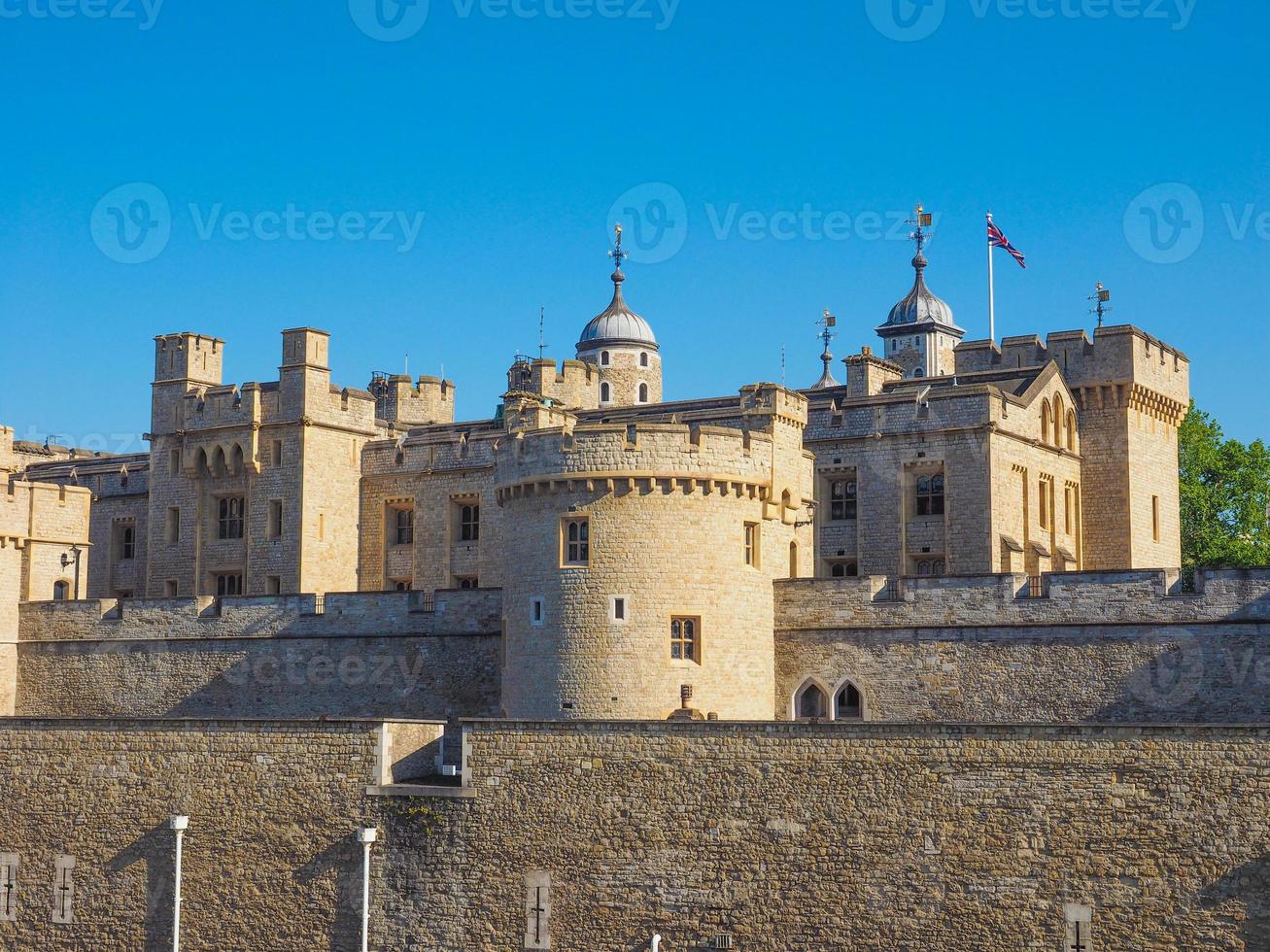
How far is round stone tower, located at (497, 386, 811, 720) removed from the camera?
36.0 metres

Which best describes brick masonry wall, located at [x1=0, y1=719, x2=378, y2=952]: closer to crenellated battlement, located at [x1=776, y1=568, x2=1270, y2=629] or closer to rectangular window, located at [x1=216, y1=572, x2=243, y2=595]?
crenellated battlement, located at [x1=776, y1=568, x2=1270, y2=629]

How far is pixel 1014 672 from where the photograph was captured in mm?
38219

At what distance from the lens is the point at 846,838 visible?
3012 cm

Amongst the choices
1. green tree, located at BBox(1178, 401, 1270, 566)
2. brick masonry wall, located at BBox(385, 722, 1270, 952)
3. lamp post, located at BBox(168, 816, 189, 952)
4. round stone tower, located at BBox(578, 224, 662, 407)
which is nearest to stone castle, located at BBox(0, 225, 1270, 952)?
brick masonry wall, located at BBox(385, 722, 1270, 952)

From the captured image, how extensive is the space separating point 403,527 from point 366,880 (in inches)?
904

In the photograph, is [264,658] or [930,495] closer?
[264,658]

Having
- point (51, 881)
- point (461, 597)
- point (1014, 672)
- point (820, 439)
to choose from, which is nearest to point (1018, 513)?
point (820, 439)

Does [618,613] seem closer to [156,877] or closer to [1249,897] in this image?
[156,877]

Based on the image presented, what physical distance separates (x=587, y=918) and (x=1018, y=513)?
862 inches

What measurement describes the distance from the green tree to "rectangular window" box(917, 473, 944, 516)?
1704 centimetres

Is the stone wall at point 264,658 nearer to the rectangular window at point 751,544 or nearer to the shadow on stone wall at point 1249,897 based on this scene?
the rectangular window at point 751,544

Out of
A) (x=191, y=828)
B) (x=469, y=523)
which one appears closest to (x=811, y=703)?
(x=191, y=828)

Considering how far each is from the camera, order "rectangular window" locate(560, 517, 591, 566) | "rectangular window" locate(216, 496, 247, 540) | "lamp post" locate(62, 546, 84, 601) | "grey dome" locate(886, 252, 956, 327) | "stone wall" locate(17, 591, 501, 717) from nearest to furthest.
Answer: "rectangular window" locate(560, 517, 591, 566), "stone wall" locate(17, 591, 501, 717), "lamp post" locate(62, 546, 84, 601), "rectangular window" locate(216, 496, 247, 540), "grey dome" locate(886, 252, 956, 327)

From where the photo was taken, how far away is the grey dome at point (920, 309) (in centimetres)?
9481
